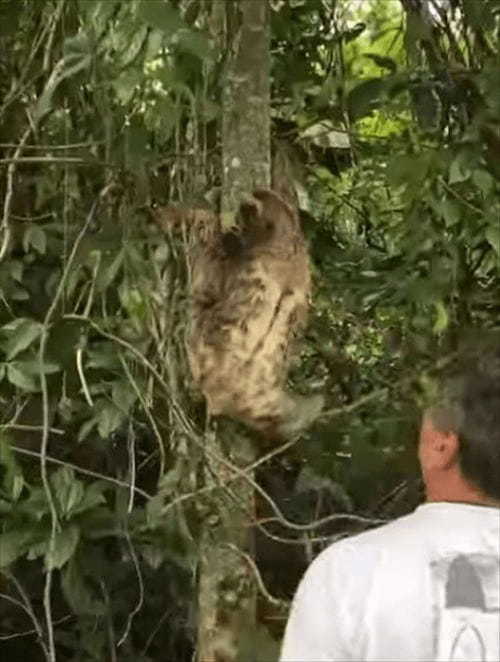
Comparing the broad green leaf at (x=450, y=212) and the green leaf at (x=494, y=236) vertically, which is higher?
the broad green leaf at (x=450, y=212)

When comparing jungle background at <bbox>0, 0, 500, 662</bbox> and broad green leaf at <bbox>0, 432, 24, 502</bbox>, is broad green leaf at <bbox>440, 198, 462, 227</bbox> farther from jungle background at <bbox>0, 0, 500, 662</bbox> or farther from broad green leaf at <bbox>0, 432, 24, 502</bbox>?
broad green leaf at <bbox>0, 432, 24, 502</bbox>

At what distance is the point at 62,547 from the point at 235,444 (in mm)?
254

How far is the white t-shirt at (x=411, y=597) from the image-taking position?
132cm

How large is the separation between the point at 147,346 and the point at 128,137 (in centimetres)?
26

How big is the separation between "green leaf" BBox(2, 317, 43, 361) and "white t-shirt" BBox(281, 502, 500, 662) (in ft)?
2.16

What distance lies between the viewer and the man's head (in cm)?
137

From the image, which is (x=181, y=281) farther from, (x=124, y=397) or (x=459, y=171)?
(x=459, y=171)

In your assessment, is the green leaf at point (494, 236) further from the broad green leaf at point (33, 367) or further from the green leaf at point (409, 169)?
the broad green leaf at point (33, 367)

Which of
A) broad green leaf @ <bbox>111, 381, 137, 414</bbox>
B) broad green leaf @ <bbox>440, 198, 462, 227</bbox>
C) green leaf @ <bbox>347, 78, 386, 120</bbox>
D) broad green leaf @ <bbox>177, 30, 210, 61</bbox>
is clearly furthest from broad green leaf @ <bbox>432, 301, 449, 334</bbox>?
broad green leaf @ <bbox>177, 30, 210, 61</bbox>

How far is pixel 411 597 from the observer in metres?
1.33

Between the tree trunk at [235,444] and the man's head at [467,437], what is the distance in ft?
1.30

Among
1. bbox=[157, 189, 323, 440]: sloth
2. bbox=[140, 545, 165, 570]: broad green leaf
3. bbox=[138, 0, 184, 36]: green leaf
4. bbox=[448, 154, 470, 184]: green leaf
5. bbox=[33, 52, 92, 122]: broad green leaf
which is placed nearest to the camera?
bbox=[138, 0, 184, 36]: green leaf

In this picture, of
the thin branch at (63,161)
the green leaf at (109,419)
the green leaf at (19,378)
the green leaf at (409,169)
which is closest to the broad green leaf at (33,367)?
the green leaf at (19,378)

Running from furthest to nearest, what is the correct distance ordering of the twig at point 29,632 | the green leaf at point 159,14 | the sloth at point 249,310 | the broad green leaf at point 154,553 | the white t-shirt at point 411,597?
the twig at point 29,632 → the broad green leaf at point 154,553 → the sloth at point 249,310 → the green leaf at point 159,14 → the white t-shirt at point 411,597
